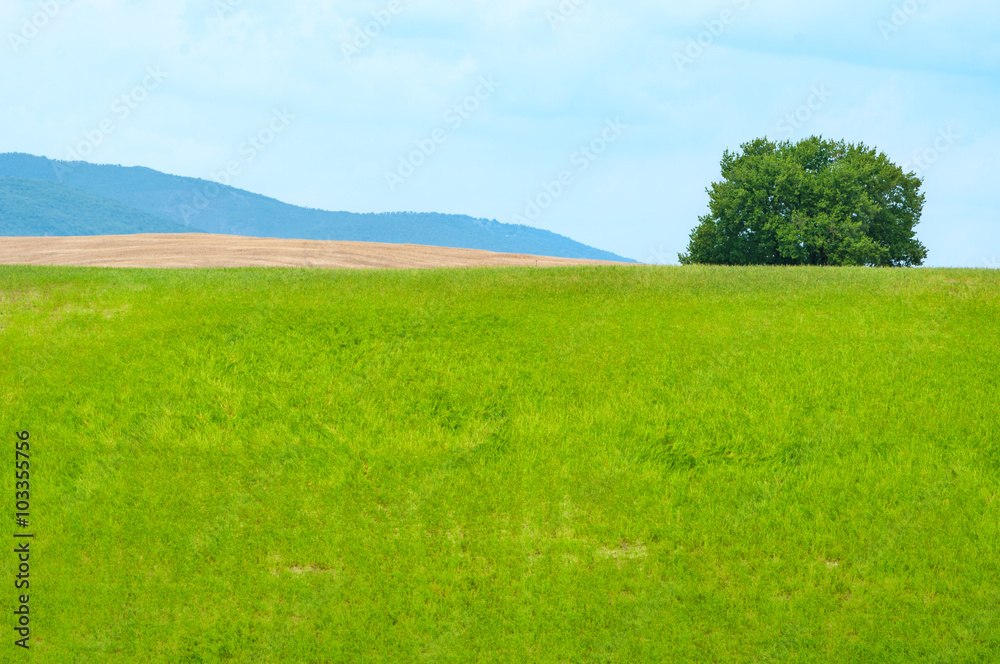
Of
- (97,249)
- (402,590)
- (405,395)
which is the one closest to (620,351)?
(405,395)

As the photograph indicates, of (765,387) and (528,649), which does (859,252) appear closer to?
(765,387)

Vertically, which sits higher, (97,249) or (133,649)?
(97,249)

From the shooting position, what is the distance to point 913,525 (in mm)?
13453

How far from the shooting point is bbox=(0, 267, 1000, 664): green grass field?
11742mm

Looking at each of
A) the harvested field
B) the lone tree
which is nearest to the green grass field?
the harvested field

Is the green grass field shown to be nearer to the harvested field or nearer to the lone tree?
the harvested field

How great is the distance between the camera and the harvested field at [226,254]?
134ft

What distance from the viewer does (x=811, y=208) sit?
44.5 meters

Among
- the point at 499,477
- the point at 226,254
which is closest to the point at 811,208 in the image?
the point at 226,254

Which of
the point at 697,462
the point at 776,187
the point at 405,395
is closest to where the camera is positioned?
the point at 697,462

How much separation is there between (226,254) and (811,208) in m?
33.4

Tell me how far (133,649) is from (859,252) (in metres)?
40.6

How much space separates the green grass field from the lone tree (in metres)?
22.6

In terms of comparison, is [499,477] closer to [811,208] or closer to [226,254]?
[226,254]
